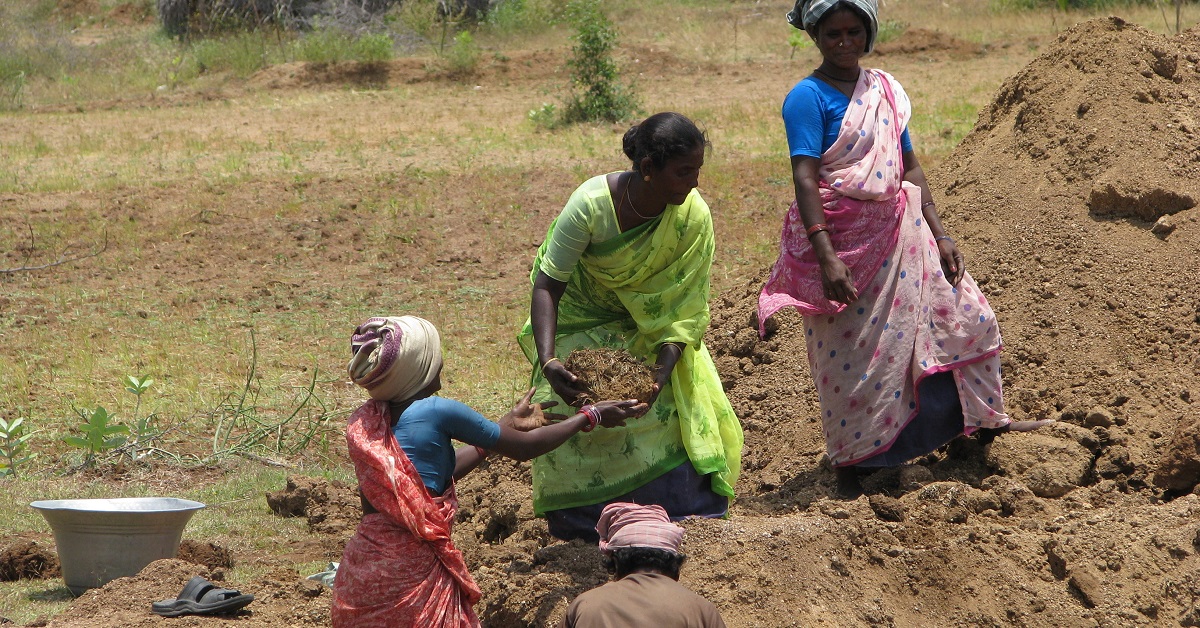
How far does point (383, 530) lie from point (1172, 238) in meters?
3.71

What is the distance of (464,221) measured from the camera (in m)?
10.4

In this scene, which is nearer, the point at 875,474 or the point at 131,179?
the point at 875,474

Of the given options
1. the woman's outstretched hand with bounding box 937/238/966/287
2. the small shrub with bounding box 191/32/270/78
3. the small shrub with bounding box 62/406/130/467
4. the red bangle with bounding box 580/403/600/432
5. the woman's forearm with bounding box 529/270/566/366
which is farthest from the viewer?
the small shrub with bounding box 191/32/270/78

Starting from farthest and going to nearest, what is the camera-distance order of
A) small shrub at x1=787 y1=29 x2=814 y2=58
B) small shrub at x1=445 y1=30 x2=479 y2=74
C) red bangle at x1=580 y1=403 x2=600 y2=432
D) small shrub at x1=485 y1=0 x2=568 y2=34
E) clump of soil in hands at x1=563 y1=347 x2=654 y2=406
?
small shrub at x1=485 y1=0 x2=568 y2=34 < small shrub at x1=445 y1=30 x2=479 y2=74 < small shrub at x1=787 y1=29 x2=814 y2=58 < clump of soil in hands at x1=563 y1=347 x2=654 y2=406 < red bangle at x1=580 y1=403 x2=600 y2=432

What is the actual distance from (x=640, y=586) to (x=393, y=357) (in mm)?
783

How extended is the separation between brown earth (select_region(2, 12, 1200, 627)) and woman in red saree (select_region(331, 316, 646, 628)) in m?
0.58

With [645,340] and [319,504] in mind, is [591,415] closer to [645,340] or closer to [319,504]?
[645,340]

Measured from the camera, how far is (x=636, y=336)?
3.99m

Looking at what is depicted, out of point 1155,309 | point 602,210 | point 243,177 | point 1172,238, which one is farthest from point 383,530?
point 243,177

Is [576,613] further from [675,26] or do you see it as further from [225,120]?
[675,26]

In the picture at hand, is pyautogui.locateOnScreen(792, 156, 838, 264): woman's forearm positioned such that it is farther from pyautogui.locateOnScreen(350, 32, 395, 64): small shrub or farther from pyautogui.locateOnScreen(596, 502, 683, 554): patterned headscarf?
pyautogui.locateOnScreen(350, 32, 395, 64): small shrub

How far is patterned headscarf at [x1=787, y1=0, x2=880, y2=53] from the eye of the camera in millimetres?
3936

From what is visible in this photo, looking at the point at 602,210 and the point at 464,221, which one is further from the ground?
the point at 602,210

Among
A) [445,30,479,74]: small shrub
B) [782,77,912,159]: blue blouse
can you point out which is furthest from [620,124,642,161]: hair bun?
[445,30,479,74]: small shrub
